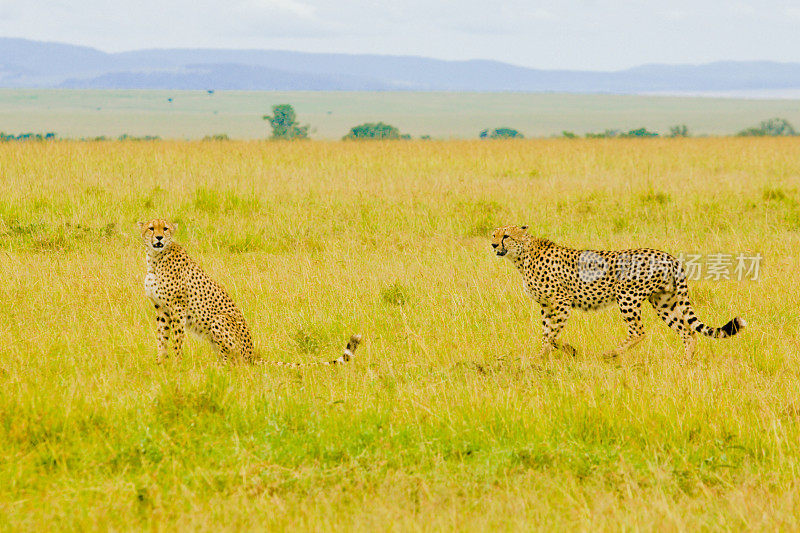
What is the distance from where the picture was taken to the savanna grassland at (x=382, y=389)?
3555mm

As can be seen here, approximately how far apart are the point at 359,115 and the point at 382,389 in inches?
6088

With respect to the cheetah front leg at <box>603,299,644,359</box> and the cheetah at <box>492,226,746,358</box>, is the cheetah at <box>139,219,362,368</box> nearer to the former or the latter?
the cheetah at <box>492,226,746,358</box>

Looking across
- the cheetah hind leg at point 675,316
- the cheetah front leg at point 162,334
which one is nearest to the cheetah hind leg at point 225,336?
the cheetah front leg at point 162,334

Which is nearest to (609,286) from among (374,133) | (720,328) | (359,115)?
(720,328)

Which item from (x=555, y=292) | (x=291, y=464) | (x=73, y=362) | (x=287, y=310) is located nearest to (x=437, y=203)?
(x=287, y=310)

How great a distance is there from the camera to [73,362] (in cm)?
528

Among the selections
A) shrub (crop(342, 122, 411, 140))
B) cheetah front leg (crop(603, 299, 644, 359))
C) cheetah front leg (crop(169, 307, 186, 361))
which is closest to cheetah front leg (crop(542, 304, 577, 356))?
cheetah front leg (crop(603, 299, 644, 359))

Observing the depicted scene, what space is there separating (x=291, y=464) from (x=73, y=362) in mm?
1971

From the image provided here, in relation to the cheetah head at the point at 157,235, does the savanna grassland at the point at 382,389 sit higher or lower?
lower

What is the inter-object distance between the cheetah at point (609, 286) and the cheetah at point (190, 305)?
1.51 metres

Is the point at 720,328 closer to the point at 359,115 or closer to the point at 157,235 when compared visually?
the point at 157,235

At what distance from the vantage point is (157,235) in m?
5.46

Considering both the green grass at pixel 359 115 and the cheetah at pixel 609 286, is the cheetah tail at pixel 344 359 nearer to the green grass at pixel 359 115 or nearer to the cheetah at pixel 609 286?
the cheetah at pixel 609 286

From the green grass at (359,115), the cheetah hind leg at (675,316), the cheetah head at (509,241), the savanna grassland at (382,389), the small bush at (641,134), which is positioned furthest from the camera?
the green grass at (359,115)
